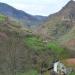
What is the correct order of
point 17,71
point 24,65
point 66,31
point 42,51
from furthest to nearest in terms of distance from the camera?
point 66,31 < point 42,51 < point 24,65 < point 17,71

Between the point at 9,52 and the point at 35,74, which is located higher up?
the point at 9,52

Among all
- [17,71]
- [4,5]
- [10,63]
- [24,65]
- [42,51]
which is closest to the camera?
[10,63]

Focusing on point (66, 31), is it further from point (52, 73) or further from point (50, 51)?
point (52, 73)

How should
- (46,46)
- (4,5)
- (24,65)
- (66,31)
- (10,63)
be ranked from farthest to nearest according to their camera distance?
1. (4,5)
2. (66,31)
3. (46,46)
4. (24,65)
5. (10,63)

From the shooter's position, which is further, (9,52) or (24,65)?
(24,65)

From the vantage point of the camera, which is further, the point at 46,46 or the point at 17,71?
the point at 46,46

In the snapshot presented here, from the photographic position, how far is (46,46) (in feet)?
192

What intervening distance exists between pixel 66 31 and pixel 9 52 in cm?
7708

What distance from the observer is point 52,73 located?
41750 mm

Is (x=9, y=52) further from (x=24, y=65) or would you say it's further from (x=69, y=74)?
(x=69, y=74)

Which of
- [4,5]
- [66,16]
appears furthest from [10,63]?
[4,5]

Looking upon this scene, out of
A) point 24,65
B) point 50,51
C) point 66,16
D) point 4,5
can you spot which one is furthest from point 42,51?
point 4,5

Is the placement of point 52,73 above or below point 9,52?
below

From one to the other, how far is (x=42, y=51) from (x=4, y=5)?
149 metres
